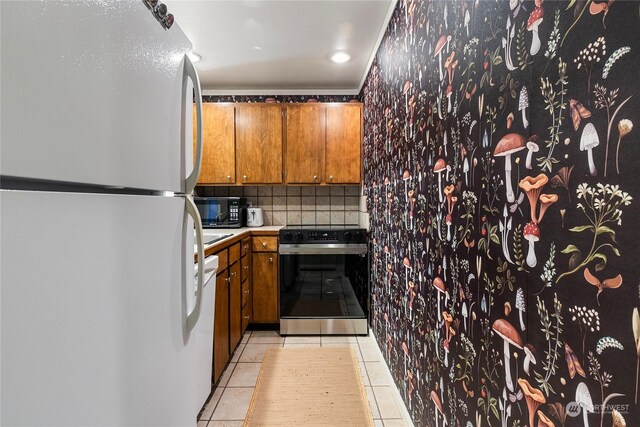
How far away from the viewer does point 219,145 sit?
124 inches

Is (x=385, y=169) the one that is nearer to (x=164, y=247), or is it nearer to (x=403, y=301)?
(x=403, y=301)

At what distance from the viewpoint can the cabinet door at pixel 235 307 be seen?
7.44 ft

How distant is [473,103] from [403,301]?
114cm

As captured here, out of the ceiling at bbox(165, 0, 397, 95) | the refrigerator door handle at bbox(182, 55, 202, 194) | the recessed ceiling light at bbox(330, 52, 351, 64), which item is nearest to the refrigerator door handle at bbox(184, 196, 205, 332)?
the refrigerator door handle at bbox(182, 55, 202, 194)

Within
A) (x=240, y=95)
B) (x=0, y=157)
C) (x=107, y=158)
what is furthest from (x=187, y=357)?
(x=240, y=95)

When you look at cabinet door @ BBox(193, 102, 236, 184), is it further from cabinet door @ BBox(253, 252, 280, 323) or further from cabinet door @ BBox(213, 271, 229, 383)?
cabinet door @ BBox(213, 271, 229, 383)

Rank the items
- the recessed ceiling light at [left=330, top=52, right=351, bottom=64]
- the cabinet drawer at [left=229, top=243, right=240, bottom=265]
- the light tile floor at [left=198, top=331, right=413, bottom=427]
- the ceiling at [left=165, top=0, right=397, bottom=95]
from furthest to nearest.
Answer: the recessed ceiling light at [left=330, top=52, right=351, bottom=64], the cabinet drawer at [left=229, top=243, right=240, bottom=265], the ceiling at [left=165, top=0, right=397, bottom=95], the light tile floor at [left=198, top=331, right=413, bottom=427]

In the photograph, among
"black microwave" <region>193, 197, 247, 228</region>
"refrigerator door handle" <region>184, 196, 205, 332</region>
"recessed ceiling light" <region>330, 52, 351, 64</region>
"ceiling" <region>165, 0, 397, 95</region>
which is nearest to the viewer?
"refrigerator door handle" <region>184, 196, 205, 332</region>

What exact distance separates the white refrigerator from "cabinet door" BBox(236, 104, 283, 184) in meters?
2.31

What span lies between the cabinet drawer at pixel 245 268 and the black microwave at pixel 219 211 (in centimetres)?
51

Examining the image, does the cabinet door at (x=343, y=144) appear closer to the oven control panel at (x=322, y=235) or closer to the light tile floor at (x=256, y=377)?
the oven control panel at (x=322, y=235)

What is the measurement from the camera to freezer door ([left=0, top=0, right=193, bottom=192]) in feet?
1.27

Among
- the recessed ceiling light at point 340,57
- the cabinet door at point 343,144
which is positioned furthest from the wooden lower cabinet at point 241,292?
the recessed ceiling light at point 340,57

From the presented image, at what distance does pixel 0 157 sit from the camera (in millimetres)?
359
